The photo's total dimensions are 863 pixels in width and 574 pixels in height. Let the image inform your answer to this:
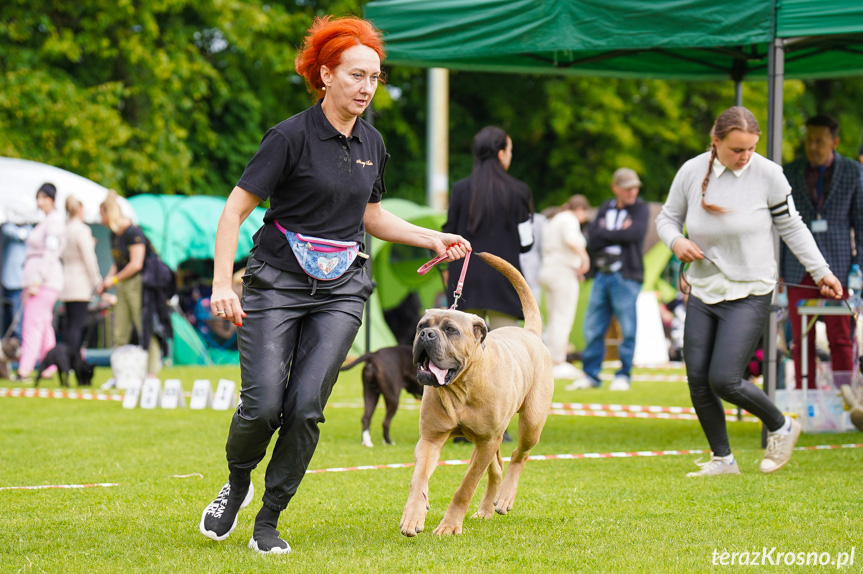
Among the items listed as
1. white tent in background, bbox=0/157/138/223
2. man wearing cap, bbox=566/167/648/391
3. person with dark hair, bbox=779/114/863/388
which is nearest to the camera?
person with dark hair, bbox=779/114/863/388

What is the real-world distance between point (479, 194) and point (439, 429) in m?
3.24

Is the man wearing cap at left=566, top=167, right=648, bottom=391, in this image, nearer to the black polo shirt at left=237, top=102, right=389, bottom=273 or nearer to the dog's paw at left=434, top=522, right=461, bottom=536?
the dog's paw at left=434, top=522, right=461, bottom=536

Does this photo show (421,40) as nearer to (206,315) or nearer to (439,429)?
(439,429)

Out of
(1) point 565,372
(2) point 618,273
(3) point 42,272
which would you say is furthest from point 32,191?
(2) point 618,273

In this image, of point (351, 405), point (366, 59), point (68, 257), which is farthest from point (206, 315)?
point (366, 59)

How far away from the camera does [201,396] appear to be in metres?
9.84

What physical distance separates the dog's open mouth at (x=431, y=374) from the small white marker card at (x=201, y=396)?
5952 millimetres

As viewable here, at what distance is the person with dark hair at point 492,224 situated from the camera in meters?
7.41

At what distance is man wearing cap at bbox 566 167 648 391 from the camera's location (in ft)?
37.5

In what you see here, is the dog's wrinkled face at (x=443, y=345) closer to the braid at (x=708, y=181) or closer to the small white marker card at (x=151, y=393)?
the braid at (x=708, y=181)

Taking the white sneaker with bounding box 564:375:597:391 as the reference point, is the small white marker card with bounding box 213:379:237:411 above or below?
above

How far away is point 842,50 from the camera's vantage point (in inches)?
354

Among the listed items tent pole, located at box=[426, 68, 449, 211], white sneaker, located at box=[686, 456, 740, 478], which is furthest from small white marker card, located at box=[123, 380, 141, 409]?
tent pole, located at box=[426, 68, 449, 211]

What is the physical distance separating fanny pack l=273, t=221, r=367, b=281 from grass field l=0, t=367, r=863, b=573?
3.61 feet
